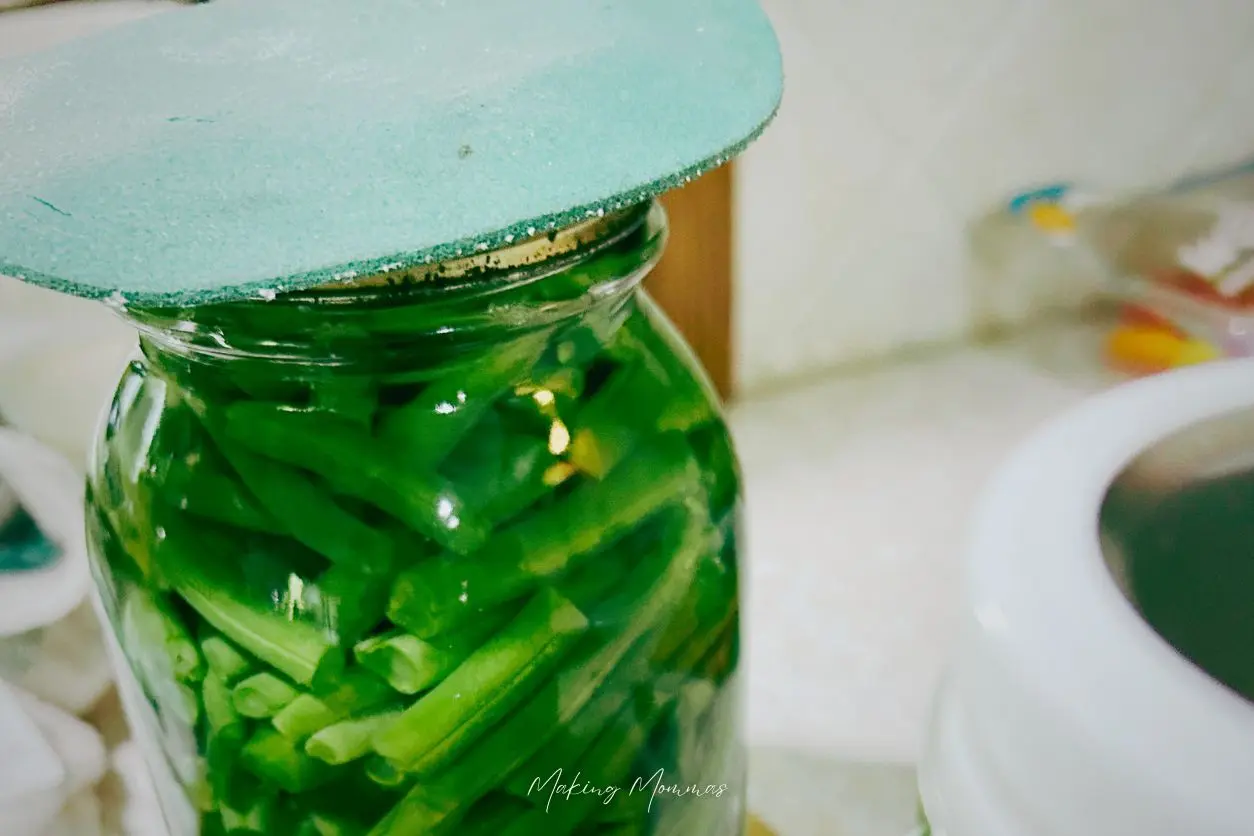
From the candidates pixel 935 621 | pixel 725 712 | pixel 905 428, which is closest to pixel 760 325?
pixel 905 428

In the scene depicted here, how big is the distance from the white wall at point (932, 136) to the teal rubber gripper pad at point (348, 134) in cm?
29

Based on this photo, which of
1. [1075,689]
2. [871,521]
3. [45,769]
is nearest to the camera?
[1075,689]

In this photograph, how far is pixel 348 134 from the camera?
0.17m

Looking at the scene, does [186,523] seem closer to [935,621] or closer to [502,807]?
[502,807]

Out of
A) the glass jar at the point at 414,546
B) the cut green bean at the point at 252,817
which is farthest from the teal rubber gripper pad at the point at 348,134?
the cut green bean at the point at 252,817

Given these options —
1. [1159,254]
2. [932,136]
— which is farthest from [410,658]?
[1159,254]

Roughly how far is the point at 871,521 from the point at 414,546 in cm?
31

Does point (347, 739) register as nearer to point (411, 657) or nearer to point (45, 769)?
point (411, 657)

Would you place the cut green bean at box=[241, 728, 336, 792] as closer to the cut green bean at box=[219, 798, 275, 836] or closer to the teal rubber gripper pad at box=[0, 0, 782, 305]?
the cut green bean at box=[219, 798, 275, 836]

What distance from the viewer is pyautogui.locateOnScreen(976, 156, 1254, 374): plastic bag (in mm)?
565

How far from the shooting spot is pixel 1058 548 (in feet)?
0.58

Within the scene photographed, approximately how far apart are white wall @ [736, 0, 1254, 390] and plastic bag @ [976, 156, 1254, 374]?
2 cm

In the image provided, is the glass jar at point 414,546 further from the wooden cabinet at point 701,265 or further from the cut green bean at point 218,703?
the wooden cabinet at point 701,265

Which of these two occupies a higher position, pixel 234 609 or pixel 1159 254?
pixel 234 609
